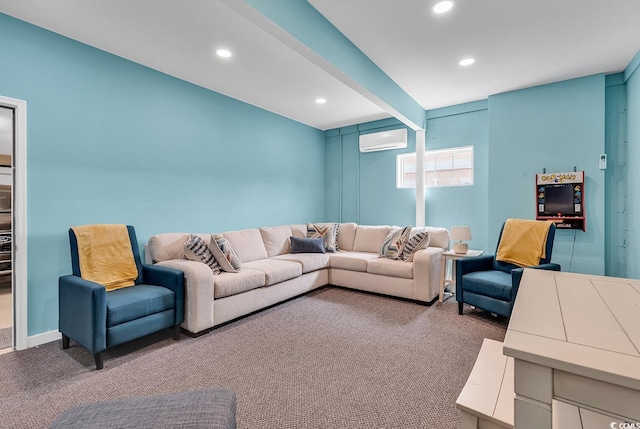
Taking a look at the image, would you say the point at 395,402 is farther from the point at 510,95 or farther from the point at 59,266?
the point at 510,95

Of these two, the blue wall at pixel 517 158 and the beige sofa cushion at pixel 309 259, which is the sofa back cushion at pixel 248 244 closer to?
the beige sofa cushion at pixel 309 259

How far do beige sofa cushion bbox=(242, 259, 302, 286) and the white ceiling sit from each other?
7.41 ft

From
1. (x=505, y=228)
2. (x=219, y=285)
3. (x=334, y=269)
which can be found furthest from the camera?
Answer: (x=334, y=269)

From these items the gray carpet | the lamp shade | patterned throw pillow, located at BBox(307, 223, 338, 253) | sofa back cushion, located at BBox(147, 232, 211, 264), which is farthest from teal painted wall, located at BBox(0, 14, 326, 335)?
the lamp shade

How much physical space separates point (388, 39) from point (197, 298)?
3.01m

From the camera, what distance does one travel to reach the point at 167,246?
11.0 ft

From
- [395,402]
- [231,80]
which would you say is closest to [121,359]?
[395,402]

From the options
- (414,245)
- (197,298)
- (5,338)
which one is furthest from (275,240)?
(5,338)

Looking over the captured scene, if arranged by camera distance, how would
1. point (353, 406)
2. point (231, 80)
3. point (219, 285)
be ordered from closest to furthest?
point (353, 406)
point (219, 285)
point (231, 80)

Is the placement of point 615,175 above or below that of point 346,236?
above

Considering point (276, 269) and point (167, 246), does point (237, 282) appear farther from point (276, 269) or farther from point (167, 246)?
point (167, 246)

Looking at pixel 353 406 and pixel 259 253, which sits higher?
pixel 259 253

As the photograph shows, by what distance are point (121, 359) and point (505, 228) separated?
3964 mm

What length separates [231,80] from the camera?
12.2 feet
